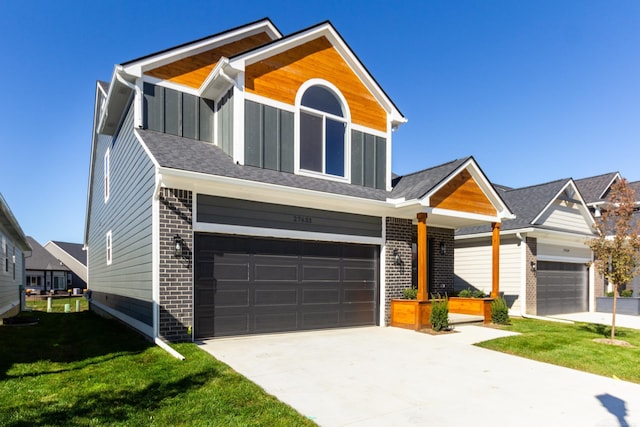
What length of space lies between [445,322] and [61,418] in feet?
27.9

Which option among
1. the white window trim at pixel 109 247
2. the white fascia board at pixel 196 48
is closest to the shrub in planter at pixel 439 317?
the white fascia board at pixel 196 48

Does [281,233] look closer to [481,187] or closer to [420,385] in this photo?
[420,385]

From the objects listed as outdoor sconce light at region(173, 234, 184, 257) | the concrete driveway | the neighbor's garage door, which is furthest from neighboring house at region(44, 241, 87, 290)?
the neighbor's garage door

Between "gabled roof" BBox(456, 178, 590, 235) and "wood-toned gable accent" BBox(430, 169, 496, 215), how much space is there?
4143 millimetres

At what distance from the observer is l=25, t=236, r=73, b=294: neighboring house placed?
117 ft

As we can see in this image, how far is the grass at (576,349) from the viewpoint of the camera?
700 cm

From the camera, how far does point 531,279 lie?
15258mm

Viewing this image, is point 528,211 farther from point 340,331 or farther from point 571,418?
point 571,418

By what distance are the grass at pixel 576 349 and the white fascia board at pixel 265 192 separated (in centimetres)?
426

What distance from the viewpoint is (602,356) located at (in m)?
7.90

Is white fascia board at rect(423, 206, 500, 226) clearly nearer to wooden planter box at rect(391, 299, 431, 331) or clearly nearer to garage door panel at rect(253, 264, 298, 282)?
wooden planter box at rect(391, 299, 431, 331)

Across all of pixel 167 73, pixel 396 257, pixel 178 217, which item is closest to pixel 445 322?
pixel 396 257

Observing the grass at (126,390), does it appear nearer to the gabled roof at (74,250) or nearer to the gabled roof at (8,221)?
the gabled roof at (8,221)

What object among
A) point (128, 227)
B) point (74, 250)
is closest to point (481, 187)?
point (128, 227)
